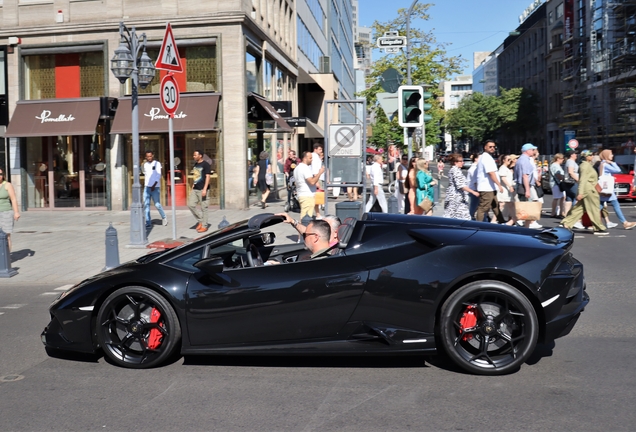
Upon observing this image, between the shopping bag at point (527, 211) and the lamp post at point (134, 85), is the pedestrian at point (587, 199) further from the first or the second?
the lamp post at point (134, 85)

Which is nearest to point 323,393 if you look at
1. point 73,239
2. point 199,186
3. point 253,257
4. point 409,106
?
point 253,257

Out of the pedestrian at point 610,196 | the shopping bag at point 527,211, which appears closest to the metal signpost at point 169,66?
the shopping bag at point 527,211

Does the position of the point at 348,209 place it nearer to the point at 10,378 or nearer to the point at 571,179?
the point at 571,179

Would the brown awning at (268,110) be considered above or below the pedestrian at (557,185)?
above

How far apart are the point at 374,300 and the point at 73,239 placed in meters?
12.3

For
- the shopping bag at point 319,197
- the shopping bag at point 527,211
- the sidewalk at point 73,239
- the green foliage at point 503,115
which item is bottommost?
the sidewalk at point 73,239

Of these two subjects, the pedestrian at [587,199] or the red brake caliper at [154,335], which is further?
the pedestrian at [587,199]

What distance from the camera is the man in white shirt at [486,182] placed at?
1389 cm

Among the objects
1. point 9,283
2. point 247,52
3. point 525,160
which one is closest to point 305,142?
point 247,52

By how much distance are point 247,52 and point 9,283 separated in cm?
1583

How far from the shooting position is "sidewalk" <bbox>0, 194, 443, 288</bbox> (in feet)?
38.6

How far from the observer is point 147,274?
5.79 m

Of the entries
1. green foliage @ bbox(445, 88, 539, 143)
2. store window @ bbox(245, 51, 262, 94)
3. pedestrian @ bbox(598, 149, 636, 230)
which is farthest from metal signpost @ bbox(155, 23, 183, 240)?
green foliage @ bbox(445, 88, 539, 143)

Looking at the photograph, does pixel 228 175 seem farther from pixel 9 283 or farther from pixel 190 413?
pixel 190 413
